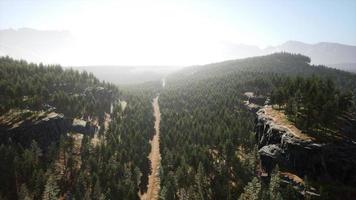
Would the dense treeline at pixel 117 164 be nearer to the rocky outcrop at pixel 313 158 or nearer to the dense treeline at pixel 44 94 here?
the dense treeline at pixel 44 94

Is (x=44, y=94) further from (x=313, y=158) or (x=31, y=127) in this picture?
(x=313, y=158)

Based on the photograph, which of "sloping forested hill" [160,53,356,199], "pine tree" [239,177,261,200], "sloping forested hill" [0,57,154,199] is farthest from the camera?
"sloping forested hill" [0,57,154,199]

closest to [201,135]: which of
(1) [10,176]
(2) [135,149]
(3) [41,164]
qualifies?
(2) [135,149]

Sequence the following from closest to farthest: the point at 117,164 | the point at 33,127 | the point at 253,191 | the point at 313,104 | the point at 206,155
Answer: the point at 253,191, the point at 117,164, the point at 206,155, the point at 313,104, the point at 33,127

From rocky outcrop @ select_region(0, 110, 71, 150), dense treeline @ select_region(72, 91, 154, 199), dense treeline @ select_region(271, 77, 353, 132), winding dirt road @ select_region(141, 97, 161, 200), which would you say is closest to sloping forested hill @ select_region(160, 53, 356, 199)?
winding dirt road @ select_region(141, 97, 161, 200)

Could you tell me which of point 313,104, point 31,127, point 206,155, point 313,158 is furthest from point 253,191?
point 31,127

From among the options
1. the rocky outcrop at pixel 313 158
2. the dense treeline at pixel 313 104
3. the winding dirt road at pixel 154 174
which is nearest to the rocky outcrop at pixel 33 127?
the winding dirt road at pixel 154 174

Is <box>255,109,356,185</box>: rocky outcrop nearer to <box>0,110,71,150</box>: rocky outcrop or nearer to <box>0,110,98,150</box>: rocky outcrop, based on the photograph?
<box>0,110,98,150</box>: rocky outcrop
